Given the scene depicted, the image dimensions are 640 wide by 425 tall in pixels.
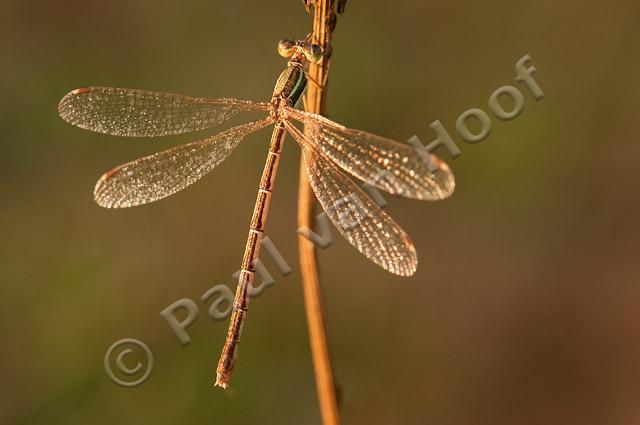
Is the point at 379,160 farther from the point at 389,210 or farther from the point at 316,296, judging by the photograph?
the point at 389,210

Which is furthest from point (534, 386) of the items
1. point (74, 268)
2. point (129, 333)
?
point (74, 268)

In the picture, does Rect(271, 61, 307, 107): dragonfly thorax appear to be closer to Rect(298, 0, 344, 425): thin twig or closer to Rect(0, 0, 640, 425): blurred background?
Rect(298, 0, 344, 425): thin twig

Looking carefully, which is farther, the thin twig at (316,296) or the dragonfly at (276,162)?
the dragonfly at (276,162)

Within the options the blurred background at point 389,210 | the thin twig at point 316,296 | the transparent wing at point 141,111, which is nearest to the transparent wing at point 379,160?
the thin twig at point 316,296

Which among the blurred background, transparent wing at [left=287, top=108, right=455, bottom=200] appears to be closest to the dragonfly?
transparent wing at [left=287, top=108, right=455, bottom=200]

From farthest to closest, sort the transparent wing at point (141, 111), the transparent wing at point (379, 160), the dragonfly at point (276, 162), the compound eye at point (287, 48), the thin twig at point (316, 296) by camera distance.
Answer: the transparent wing at point (141, 111) → the compound eye at point (287, 48) → the dragonfly at point (276, 162) → the transparent wing at point (379, 160) → the thin twig at point (316, 296)

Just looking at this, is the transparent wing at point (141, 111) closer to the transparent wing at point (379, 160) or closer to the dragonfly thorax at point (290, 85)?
the dragonfly thorax at point (290, 85)
